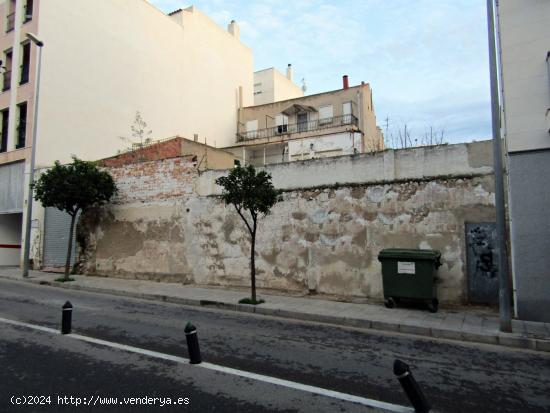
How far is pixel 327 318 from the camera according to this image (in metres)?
8.58

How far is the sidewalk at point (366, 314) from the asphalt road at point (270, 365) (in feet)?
1.35

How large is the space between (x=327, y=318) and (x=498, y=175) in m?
4.47

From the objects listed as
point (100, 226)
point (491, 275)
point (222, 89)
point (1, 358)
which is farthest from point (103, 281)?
point (222, 89)

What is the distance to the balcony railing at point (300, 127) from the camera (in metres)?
30.4

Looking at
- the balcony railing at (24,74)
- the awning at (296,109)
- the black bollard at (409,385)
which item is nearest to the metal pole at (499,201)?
the black bollard at (409,385)

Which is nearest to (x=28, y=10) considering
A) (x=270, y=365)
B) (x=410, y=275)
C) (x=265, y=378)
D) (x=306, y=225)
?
(x=306, y=225)

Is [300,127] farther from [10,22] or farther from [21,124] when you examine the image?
[10,22]

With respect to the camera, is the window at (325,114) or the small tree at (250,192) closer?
the small tree at (250,192)

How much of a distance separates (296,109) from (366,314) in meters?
26.4

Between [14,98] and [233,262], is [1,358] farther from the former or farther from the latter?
[14,98]

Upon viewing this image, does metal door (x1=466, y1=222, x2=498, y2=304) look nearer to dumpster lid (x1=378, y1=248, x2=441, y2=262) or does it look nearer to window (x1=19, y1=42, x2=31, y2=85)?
dumpster lid (x1=378, y1=248, x2=441, y2=262)

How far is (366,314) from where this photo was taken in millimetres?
8648

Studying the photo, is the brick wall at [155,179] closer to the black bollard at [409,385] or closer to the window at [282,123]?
the black bollard at [409,385]

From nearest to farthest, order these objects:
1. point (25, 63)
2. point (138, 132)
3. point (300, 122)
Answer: point (25, 63) → point (138, 132) → point (300, 122)
